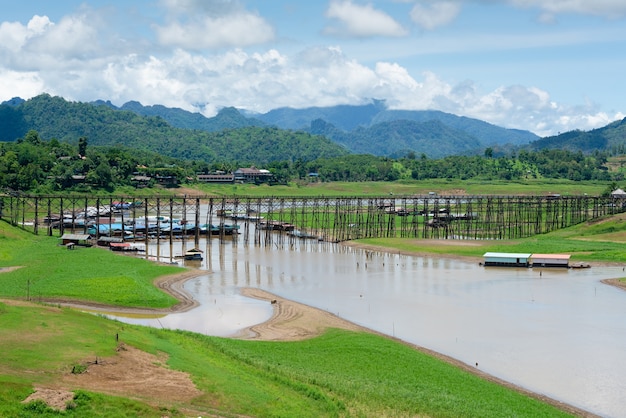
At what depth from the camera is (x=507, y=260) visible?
72.2 meters

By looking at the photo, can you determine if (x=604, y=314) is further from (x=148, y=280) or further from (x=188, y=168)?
(x=188, y=168)

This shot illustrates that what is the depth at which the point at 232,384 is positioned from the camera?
1135 inches

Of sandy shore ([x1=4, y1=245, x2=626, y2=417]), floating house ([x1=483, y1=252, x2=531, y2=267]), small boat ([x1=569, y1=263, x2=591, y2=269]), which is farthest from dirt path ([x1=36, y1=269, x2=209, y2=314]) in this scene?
small boat ([x1=569, y1=263, x2=591, y2=269])

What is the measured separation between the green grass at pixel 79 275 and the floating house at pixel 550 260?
109 feet

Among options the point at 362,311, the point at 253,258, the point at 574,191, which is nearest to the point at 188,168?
the point at 574,191

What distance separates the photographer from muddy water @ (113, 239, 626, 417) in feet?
121

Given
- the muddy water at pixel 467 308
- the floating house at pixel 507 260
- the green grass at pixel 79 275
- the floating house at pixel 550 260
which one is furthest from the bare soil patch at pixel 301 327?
the floating house at pixel 550 260

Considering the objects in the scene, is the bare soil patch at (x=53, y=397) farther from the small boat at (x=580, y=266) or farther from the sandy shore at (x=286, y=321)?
the small boat at (x=580, y=266)

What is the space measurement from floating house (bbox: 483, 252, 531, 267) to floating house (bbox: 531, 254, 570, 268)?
0.68 meters

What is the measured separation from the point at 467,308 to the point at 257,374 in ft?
76.6

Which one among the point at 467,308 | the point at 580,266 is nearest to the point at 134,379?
the point at 467,308

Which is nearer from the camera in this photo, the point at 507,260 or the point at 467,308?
the point at 467,308

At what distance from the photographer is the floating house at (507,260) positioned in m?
71.9

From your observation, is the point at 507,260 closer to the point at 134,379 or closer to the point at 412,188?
the point at 134,379
